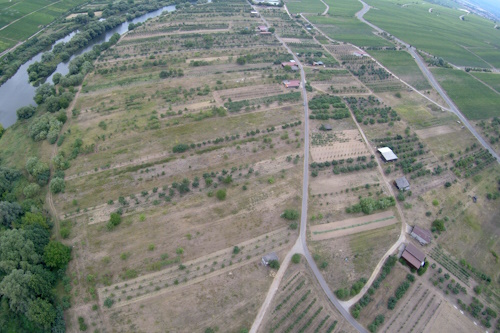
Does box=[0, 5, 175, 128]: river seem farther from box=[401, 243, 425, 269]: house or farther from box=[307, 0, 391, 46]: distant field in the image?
box=[307, 0, 391, 46]: distant field

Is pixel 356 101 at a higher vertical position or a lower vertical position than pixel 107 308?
higher

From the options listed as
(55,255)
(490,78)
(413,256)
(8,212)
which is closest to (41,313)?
(55,255)

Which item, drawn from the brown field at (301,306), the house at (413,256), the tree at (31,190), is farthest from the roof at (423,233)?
the tree at (31,190)

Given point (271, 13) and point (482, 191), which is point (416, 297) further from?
point (271, 13)

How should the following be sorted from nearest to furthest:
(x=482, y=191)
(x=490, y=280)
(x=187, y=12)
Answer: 1. (x=490, y=280)
2. (x=482, y=191)
3. (x=187, y=12)

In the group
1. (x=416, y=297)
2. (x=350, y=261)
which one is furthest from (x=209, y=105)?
(x=416, y=297)

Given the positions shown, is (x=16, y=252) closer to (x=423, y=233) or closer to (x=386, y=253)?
(x=386, y=253)
